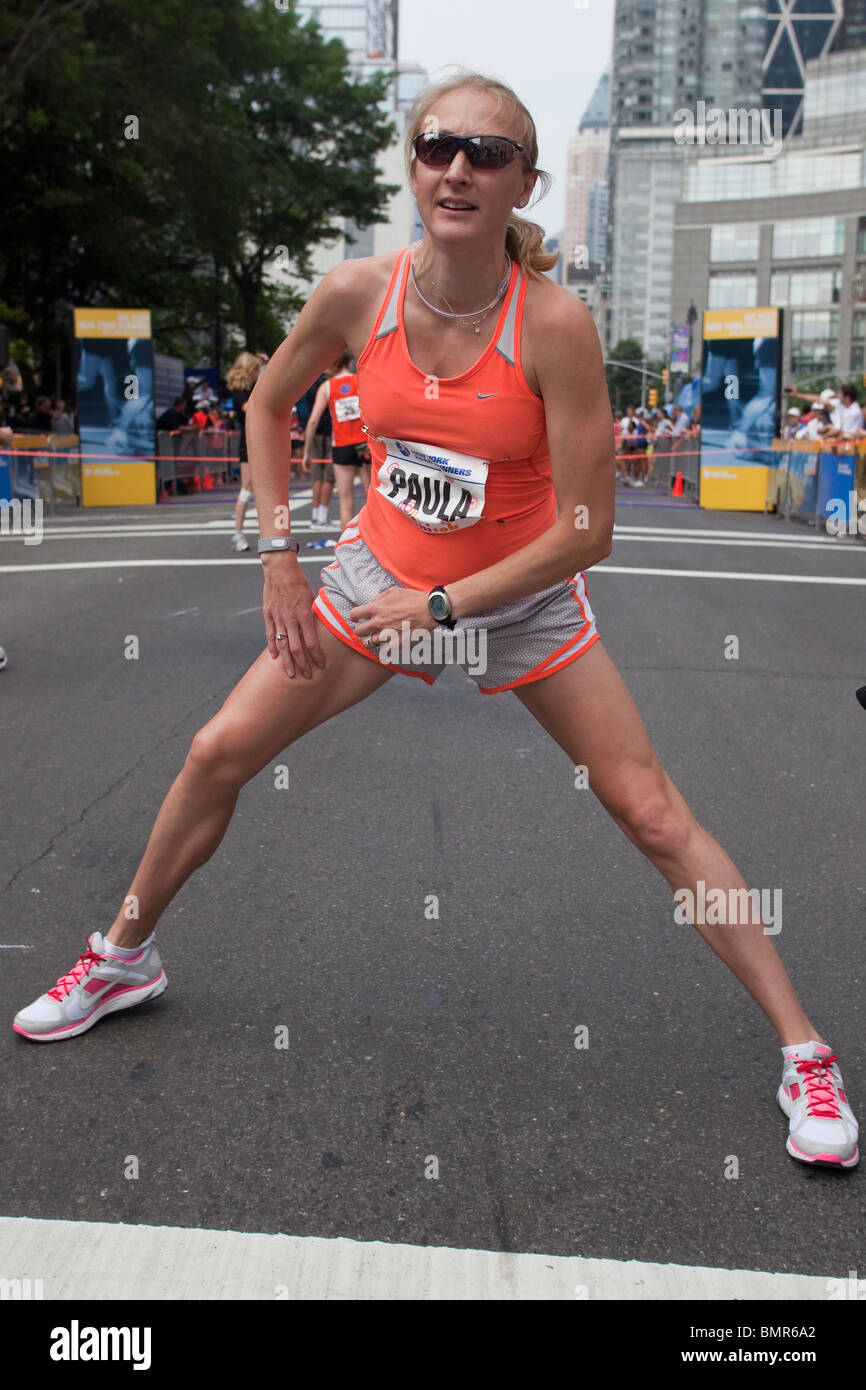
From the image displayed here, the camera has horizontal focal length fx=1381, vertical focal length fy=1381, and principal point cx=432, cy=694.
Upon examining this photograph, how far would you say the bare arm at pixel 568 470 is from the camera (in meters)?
2.76

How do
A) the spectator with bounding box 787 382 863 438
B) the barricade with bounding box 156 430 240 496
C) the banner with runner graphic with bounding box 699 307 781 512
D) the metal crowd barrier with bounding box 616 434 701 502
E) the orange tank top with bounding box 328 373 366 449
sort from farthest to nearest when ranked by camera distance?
the metal crowd barrier with bounding box 616 434 701 502, the barricade with bounding box 156 430 240 496, the banner with runner graphic with bounding box 699 307 781 512, the spectator with bounding box 787 382 863 438, the orange tank top with bounding box 328 373 366 449

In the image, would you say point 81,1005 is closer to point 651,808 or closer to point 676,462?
point 651,808

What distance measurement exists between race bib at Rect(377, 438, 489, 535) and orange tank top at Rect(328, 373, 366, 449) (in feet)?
34.8

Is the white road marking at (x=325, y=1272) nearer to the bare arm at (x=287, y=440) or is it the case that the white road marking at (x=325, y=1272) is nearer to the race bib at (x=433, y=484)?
the bare arm at (x=287, y=440)

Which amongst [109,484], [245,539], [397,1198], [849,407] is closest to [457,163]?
[397,1198]

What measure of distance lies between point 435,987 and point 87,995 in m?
0.92

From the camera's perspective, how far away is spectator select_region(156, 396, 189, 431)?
27375 millimetres

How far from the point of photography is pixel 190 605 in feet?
34.5

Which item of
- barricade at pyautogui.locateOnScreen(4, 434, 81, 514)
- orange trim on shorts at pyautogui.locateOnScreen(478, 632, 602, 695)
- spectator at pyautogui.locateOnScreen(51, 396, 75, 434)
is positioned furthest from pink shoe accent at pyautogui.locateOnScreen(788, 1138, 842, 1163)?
spectator at pyautogui.locateOnScreen(51, 396, 75, 434)

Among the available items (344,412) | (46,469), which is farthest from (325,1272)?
(46,469)

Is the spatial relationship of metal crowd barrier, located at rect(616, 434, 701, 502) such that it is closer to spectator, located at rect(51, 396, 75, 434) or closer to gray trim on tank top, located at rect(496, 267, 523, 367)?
spectator, located at rect(51, 396, 75, 434)

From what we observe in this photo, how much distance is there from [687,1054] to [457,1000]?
2.05ft

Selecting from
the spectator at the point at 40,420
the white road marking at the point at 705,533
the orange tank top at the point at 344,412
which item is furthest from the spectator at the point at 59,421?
the orange tank top at the point at 344,412

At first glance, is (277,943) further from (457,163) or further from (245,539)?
(245,539)
